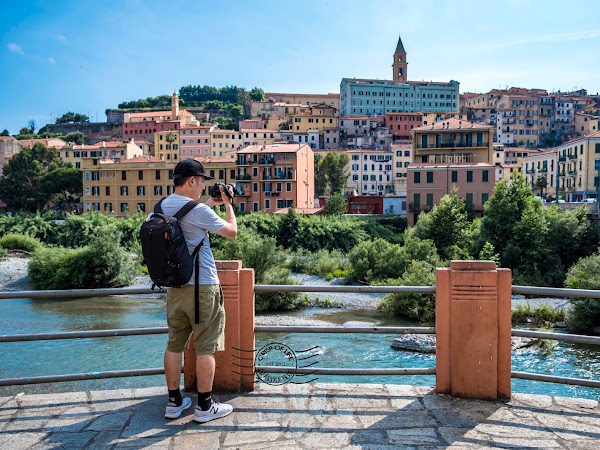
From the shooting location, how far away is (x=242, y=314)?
516 cm

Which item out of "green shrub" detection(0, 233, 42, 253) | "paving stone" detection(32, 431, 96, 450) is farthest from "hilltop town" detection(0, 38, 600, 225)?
→ "paving stone" detection(32, 431, 96, 450)

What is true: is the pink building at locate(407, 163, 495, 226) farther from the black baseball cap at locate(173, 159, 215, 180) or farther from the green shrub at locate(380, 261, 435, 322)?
the black baseball cap at locate(173, 159, 215, 180)

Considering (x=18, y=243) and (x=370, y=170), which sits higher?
(x=370, y=170)

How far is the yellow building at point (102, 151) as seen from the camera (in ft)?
289

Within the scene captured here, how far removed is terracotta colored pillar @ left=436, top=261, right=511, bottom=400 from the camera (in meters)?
4.94

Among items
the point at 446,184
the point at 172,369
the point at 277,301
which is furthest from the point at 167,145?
the point at 172,369

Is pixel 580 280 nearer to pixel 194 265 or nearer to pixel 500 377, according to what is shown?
pixel 500 377

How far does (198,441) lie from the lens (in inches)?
163

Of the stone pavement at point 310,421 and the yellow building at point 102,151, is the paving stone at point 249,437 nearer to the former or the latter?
the stone pavement at point 310,421

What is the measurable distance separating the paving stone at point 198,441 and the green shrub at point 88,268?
30.7 metres

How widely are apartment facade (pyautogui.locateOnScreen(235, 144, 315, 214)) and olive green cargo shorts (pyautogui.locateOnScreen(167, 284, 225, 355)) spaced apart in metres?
59.9

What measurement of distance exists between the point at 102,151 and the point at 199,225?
92874 millimetres

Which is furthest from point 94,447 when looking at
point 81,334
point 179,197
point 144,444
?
point 179,197

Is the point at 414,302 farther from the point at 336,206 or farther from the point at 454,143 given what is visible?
the point at 454,143
